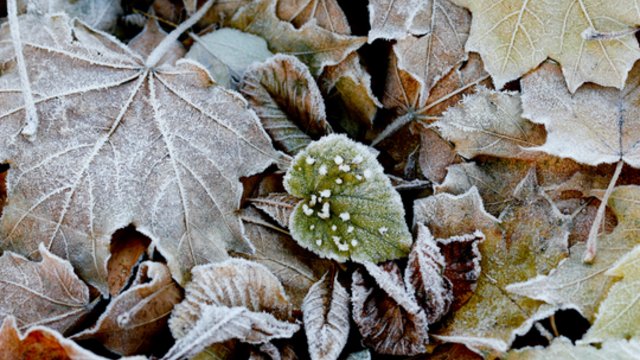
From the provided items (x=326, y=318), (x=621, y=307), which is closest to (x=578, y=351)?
(x=621, y=307)

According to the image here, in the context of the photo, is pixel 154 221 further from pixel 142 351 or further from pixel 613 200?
pixel 613 200

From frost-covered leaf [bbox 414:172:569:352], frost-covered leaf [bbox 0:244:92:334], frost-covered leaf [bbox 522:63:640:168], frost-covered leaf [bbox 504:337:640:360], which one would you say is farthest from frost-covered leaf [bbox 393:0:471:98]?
frost-covered leaf [bbox 0:244:92:334]

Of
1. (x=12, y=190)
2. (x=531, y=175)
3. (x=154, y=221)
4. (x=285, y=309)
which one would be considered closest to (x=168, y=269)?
(x=154, y=221)

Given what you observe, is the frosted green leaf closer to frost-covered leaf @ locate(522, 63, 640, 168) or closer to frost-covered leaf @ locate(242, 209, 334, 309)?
frost-covered leaf @ locate(242, 209, 334, 309)

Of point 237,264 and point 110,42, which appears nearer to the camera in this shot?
point 237,264

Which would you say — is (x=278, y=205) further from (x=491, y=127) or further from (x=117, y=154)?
(x=491, y=127)

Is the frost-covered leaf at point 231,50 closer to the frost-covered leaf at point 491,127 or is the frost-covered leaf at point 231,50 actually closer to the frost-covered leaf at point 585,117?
the frost-covered leaf at point 491,127

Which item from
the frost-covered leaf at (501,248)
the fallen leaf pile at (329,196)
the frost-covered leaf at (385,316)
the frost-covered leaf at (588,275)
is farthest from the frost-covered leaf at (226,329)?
the frost-covered leaf at (588,275)
